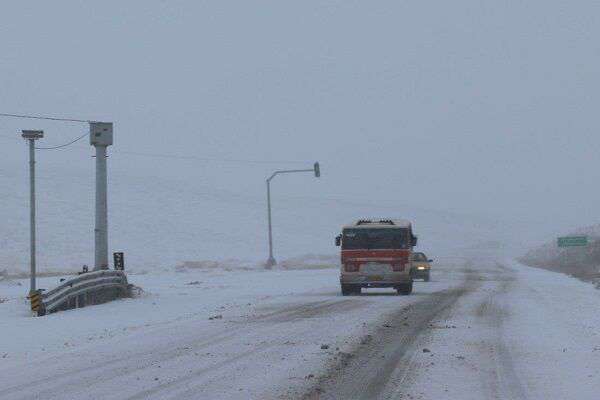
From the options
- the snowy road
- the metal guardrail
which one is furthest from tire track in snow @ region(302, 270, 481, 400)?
the metal guardrail

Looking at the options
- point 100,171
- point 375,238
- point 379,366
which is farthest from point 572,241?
point 379,366

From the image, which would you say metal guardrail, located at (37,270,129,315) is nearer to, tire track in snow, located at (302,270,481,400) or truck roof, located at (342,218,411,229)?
truck roof, located at (342,218,411,229)

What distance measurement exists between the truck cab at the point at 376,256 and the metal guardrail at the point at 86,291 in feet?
21.2

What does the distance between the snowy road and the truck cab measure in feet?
14.6

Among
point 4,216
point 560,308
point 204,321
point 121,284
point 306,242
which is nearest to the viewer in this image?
point 204,321

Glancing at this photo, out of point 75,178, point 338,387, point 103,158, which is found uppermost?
point 75,178

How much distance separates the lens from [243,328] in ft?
63.0

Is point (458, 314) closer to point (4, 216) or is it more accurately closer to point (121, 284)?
point (121, 284)

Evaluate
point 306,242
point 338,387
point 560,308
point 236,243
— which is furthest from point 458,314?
point 306,242

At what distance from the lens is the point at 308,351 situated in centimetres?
1495

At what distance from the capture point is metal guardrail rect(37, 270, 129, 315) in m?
24.3

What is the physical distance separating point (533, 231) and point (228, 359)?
17800 centimetres

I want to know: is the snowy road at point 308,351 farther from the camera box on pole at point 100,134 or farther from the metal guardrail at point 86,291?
the camera box on pole at point 100,134

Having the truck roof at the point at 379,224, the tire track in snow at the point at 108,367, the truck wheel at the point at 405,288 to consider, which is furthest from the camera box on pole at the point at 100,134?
the tire track in snow at the point at 108,367
